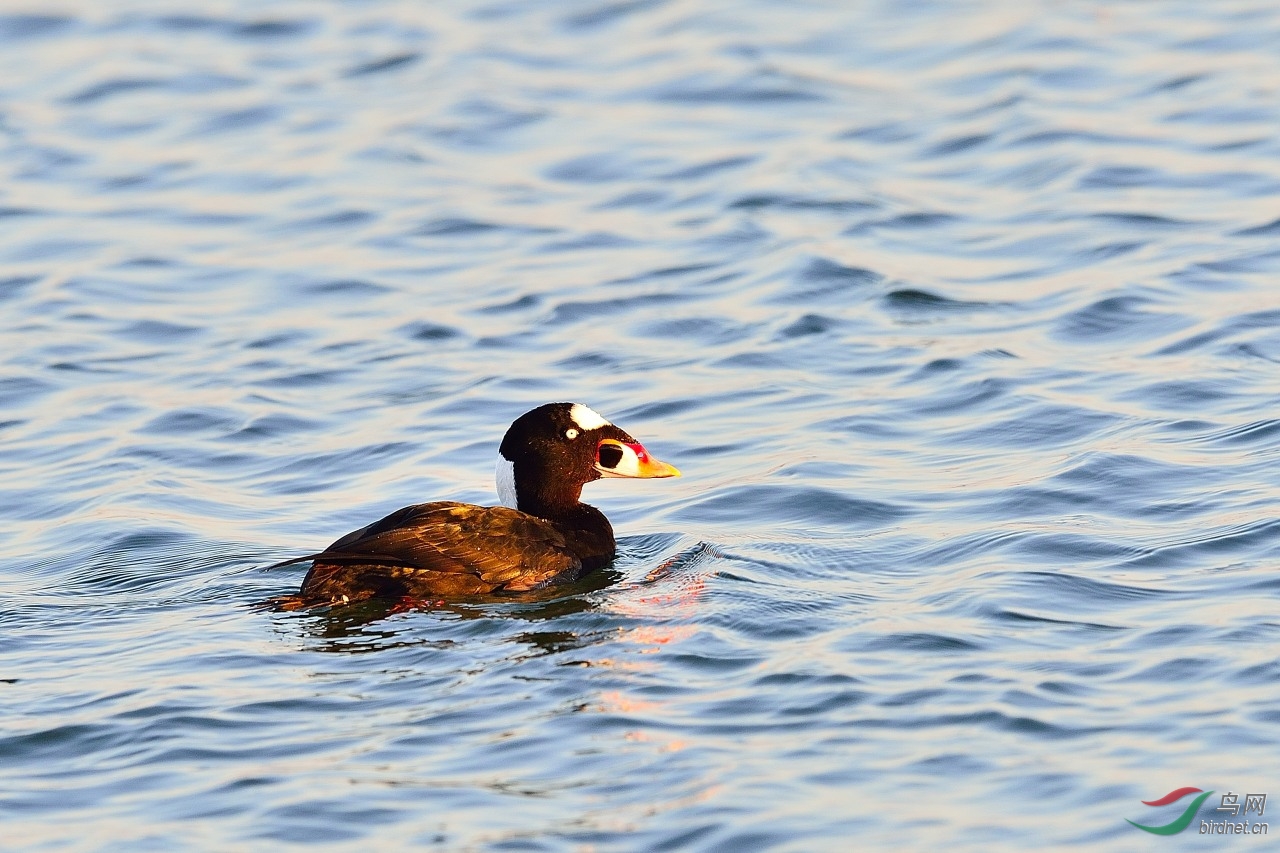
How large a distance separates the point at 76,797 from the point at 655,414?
19.4ft

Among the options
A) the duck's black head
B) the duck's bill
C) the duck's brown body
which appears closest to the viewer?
the duck's brown body

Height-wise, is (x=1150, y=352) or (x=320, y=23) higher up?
(x=320, y=23)

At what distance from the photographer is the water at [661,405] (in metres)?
6.57

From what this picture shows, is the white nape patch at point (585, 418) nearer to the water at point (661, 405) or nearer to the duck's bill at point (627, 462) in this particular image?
the duck's bill at point (627, 462)

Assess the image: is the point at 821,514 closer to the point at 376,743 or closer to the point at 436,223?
the point at 376,743

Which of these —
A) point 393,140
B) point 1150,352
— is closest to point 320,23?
point 393,140

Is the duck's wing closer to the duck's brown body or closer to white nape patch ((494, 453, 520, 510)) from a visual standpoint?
the duck's brown body

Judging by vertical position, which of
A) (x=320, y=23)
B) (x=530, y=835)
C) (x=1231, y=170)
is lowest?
(x=530, y=835)

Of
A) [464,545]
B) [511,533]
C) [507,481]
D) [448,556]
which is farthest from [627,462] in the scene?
[448,556]

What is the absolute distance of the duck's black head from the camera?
375 inches

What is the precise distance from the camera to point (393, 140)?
18328mm

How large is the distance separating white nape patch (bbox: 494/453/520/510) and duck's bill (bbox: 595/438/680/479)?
17.1 inches

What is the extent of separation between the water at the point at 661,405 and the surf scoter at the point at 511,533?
0.25 meters

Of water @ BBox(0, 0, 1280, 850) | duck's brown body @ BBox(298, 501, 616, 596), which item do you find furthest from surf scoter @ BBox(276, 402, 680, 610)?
water @ BBox(0, 0, 1280, 850)
